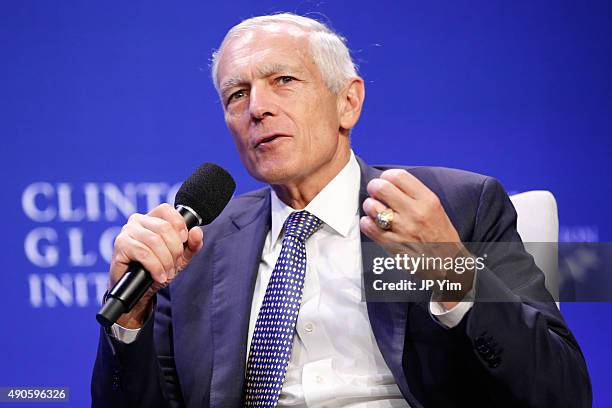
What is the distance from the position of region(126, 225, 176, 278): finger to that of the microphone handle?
1.2 inches

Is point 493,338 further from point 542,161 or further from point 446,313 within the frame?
point 542,161

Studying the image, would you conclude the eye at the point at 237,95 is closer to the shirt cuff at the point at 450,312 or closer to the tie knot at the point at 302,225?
the tie knot at the point at 302,225

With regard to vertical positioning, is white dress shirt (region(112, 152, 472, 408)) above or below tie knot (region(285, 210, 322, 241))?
below

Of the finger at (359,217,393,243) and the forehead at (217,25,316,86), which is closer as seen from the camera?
the finger at (359,217,393,243)

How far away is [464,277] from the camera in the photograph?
1230 millimetres

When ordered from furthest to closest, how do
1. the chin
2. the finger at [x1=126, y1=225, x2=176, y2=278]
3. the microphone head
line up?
the chin, the microphone head, the finger at [x1=126, y1=225, x2=176, y2=278]

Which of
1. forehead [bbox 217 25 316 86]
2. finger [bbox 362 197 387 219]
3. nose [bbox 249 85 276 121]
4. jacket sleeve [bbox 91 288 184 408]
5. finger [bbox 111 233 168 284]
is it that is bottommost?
jacket sleeve [bbox 91 288 184 408]

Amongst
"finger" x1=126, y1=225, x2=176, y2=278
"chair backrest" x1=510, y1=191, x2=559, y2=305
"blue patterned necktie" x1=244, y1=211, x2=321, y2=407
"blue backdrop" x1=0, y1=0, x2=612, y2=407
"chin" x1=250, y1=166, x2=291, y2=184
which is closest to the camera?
"finger" x1=126, y1=225, x2=176, y2=278

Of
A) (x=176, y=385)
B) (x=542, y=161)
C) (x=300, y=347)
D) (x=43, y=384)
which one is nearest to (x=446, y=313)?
(x=300, y=347)

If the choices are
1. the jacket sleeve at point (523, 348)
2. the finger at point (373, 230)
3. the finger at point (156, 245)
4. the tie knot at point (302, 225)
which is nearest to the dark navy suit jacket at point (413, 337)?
the jacket sleeve at point (523, 348)

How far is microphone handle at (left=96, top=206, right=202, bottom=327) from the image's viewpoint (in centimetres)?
108

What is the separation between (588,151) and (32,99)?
73.5 inches

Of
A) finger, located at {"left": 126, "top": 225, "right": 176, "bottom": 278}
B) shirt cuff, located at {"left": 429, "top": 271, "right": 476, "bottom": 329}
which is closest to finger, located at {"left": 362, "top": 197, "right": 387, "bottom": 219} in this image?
shirt cuff, located at {"left": 429, "top": 271, "right": 476, "bottom": 329}

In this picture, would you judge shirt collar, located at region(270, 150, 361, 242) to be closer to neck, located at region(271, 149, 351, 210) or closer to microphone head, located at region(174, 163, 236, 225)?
neck, located at region(271, 149, 351, 210)
